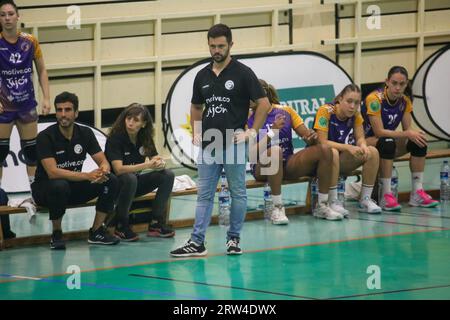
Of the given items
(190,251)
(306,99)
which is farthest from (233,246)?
(306,99)

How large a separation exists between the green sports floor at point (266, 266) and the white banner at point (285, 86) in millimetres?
2457

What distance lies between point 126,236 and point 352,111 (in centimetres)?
261

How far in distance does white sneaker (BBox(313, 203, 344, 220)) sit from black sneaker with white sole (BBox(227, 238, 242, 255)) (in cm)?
180

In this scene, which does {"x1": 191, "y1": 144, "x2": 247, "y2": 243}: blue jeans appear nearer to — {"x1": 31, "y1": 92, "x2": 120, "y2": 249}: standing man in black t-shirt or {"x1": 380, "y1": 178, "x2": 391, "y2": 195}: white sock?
{"x1": 31, "y1": 92, "x2": 120, "y2": 249}: standing man in black t-shirt

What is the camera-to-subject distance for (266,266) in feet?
26.7

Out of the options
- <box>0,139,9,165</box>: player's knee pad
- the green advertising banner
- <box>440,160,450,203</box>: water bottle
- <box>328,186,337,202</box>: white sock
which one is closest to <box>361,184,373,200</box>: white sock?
<box>328,186,337,202</box>: white sock

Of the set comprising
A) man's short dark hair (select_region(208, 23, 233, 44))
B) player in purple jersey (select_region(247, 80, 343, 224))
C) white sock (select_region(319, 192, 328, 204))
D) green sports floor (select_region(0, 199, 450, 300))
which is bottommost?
green sports floor (select_region(0, 199, 450, 300))

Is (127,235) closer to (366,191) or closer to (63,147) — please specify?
(63,147)

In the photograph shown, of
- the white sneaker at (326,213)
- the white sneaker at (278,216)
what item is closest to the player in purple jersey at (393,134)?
A: the white sneaker at (326,213)

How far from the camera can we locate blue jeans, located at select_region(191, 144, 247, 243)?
8.32 meters

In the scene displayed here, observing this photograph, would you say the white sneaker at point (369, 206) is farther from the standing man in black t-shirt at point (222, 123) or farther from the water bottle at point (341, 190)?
the standing man in black t-shirt at point (222, 123)

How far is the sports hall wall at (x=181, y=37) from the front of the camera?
12.1 metres

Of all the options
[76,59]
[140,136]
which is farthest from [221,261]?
[76,59]

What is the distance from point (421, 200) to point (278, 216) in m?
1.76
